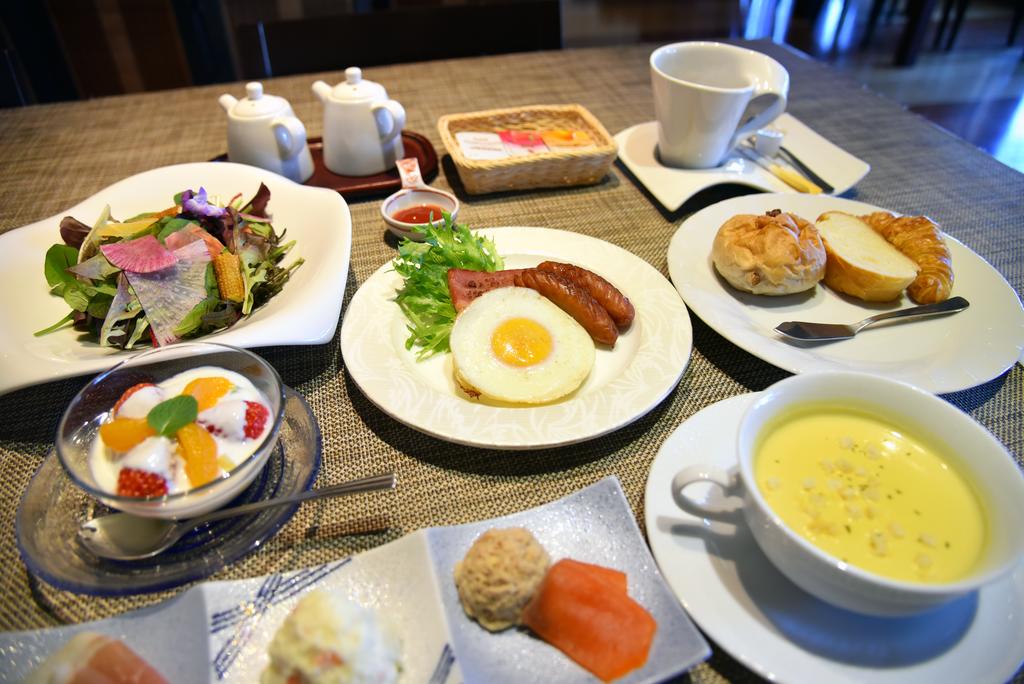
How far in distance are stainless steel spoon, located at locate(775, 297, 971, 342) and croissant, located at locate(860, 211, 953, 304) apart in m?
0.06

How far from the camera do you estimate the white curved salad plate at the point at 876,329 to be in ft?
5.82

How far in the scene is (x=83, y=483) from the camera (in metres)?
1.28

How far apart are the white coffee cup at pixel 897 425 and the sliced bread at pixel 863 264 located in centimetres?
85

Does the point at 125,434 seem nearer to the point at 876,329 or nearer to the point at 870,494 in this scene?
the point at 870,494

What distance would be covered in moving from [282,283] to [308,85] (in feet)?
7.49

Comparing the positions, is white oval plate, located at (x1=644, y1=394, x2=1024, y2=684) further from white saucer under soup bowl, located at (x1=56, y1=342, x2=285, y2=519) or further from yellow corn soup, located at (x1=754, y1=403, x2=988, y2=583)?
white saucer under soup bowl, located at (x1=56, y1=342, x2=285, y2=519)

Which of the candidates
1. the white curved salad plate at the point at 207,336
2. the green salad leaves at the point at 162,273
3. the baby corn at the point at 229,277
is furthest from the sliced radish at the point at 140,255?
the white curved salad plate at the point at 207,336

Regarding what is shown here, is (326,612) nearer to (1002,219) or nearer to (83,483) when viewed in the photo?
(83,483)

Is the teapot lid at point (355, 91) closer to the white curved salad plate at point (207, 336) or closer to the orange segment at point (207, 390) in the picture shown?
the white curved salad plate at point (207, 336)

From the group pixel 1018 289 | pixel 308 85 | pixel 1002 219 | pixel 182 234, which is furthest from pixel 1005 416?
pixel 308 85

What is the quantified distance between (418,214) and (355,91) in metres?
0.69

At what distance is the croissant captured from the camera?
205 centimetres

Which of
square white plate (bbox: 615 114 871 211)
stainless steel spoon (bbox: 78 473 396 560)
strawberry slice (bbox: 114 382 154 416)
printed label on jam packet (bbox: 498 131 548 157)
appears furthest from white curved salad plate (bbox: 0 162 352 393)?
square white plate (bbox: 615 114 871 211)

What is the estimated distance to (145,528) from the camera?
1.36 meters
